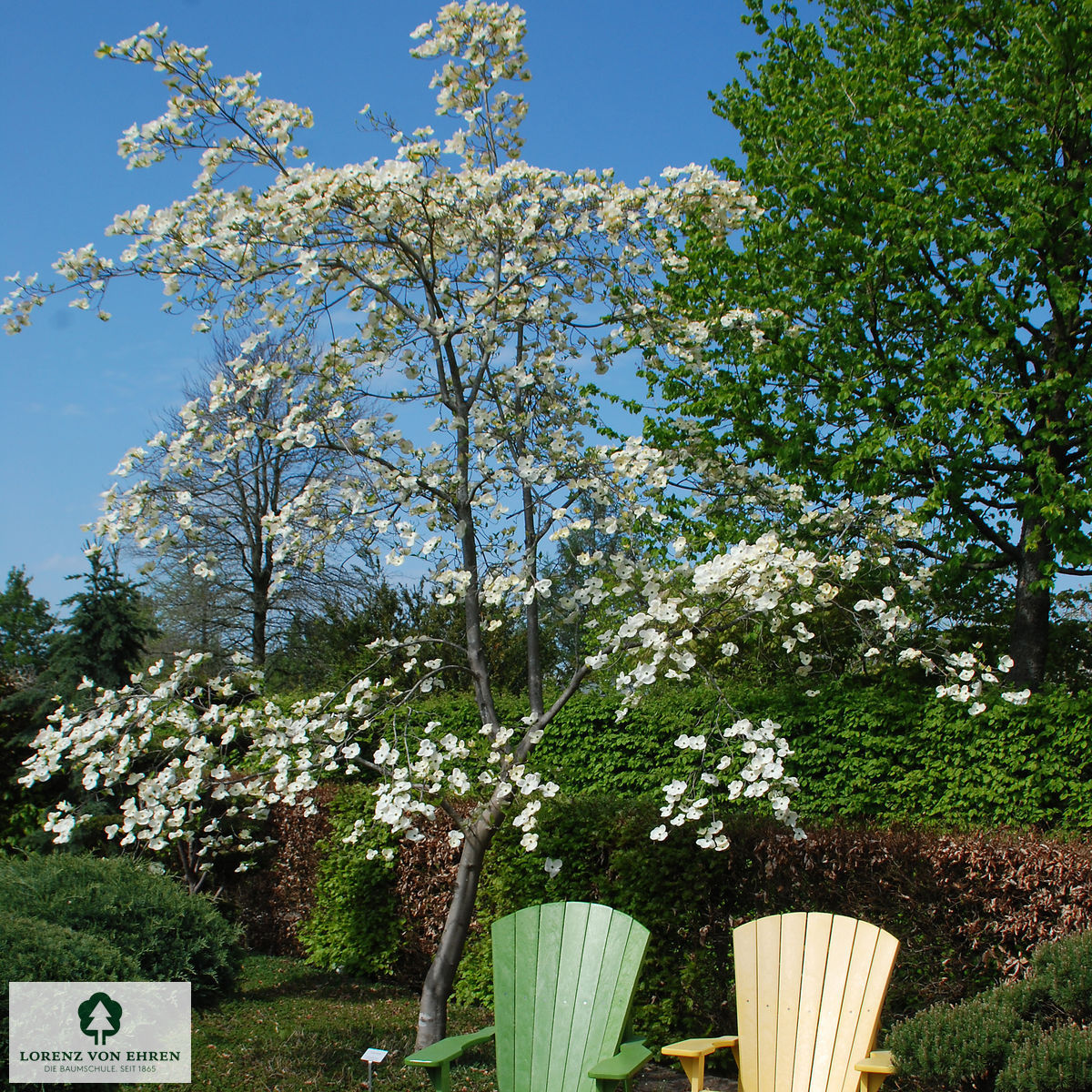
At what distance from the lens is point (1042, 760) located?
5.56m

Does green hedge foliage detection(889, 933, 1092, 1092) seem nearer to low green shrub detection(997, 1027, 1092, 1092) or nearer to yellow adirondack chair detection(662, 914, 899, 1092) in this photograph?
low green shrub detection(997, 1027, 1092, 1092)

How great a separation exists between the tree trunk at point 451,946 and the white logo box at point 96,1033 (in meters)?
0.97

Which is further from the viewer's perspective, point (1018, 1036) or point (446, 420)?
point (446, 420)

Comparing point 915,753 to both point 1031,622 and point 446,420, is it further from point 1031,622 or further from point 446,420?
point 446,420

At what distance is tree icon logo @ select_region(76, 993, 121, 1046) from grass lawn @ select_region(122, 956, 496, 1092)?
0.24 metres

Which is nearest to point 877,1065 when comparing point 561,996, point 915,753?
point 561,996

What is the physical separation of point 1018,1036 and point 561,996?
1434 mm

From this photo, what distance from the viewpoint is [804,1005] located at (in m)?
2.97

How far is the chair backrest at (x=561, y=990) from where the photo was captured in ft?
9.79

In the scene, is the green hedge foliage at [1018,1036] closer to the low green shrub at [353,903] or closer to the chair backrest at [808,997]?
the chair backrest at [808,997]

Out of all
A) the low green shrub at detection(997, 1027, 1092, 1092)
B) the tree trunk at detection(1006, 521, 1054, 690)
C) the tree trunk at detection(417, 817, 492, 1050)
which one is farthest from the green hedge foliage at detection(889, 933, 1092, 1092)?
the tree trunk at detection(1006, 521, 1054, 690)

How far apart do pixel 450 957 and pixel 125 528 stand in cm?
234

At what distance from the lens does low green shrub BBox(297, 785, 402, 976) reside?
598 cm

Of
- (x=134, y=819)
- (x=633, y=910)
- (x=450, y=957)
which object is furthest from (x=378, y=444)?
(x=633, y=910)
